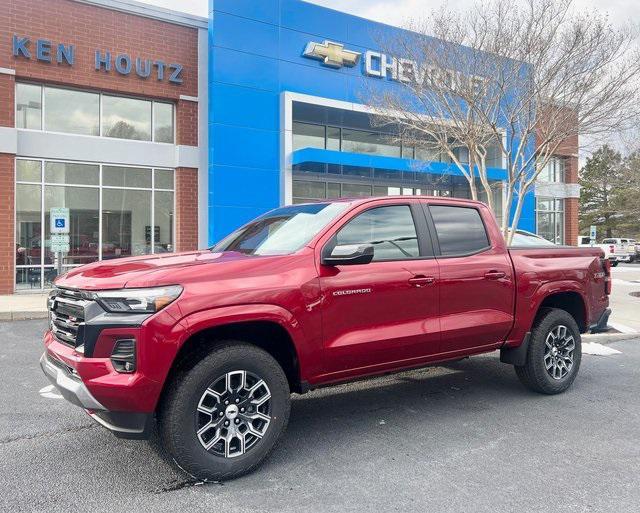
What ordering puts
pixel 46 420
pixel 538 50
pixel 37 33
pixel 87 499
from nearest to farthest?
pixel 87 499 < pixel 46 420 < pixel 538 50 < pixel 37 33

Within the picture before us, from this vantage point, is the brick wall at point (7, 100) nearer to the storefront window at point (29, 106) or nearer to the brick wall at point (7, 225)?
the storefront window at point (29, 106)

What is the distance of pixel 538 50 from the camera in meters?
11.8

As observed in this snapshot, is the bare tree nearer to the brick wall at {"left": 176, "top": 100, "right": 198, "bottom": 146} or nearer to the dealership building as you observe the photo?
the dealership building

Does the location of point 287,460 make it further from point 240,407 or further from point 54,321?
point 54,321

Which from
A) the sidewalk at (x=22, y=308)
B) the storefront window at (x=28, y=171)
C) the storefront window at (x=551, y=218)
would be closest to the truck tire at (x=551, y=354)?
the sidewalk at (x=22, y=308)

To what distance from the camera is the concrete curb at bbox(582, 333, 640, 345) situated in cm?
902

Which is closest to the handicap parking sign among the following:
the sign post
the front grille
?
the sign post

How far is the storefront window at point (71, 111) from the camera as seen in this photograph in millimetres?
15562

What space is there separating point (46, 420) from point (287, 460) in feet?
7.55

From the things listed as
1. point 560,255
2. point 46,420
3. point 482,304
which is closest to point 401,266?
point 482,304

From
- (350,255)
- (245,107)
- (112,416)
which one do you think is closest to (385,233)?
(350,255)

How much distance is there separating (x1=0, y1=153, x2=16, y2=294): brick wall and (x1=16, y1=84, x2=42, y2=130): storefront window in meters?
1.12

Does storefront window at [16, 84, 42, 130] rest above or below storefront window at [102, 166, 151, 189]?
above

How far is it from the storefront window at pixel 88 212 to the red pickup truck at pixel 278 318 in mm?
12365
